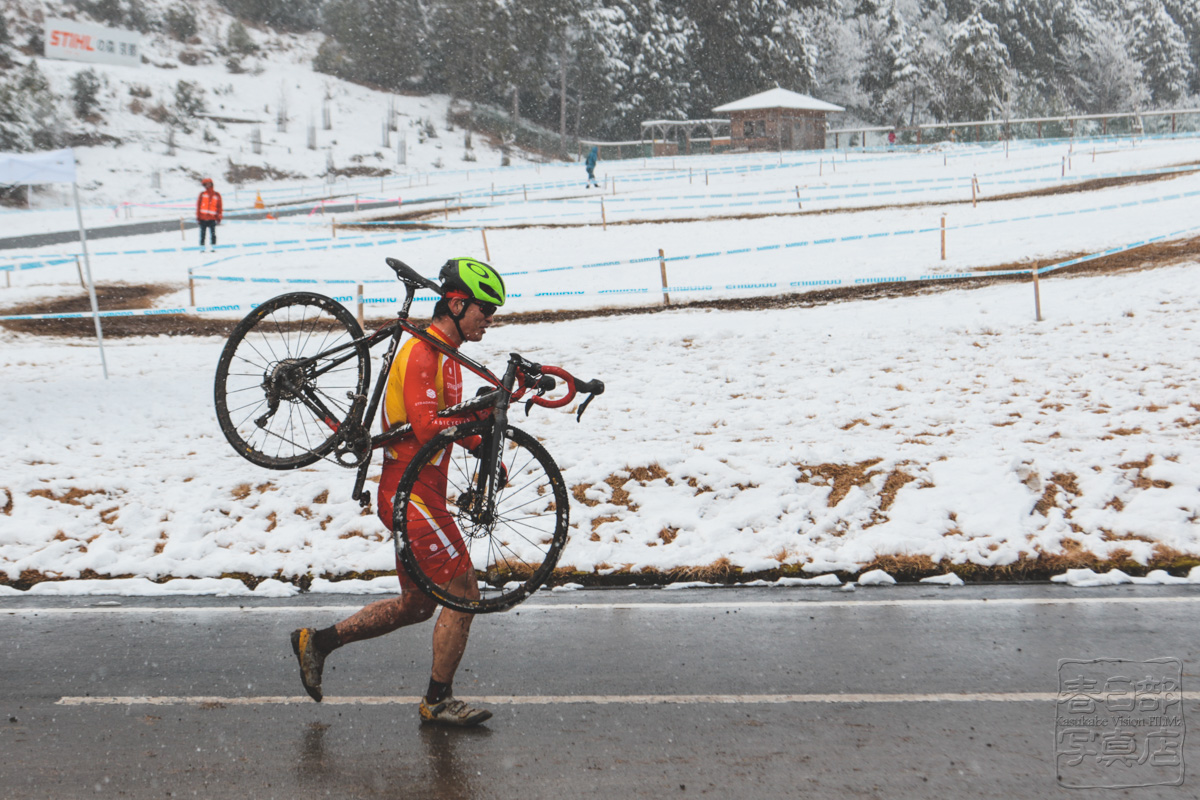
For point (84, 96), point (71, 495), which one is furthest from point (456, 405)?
point (84, 96)

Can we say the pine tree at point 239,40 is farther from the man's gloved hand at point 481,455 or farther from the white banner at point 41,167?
the man's gloved hand at point 481,455

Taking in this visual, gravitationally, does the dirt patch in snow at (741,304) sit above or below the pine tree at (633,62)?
below

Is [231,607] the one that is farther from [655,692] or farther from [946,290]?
[946,290]

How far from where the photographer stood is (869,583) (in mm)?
6867

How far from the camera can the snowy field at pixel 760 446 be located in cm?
745

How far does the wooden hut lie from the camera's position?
5684cm

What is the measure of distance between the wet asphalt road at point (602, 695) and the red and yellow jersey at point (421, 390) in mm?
1607

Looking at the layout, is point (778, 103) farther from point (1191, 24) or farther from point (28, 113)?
point (1191, 24)

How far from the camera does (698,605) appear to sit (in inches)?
256

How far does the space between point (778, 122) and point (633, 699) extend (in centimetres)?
5637

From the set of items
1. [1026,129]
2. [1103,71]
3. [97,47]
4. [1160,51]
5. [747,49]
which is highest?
[747,49]

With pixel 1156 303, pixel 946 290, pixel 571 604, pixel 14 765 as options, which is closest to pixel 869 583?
pixel 571 604

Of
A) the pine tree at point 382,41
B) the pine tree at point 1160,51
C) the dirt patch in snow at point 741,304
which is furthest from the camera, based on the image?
the pine tree at point 1160,51

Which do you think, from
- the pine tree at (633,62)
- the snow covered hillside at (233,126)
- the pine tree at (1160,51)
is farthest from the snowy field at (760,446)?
the pine tree at (1160,51)
